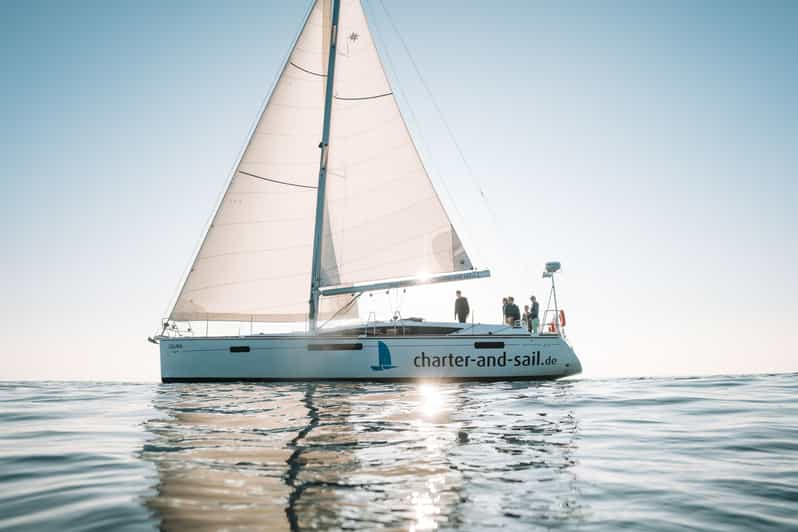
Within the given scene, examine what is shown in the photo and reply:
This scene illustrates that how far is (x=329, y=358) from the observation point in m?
17.0

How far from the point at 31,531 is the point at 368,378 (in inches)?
543

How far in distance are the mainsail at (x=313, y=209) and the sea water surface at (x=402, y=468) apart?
8.35m

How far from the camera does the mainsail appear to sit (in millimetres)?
17391

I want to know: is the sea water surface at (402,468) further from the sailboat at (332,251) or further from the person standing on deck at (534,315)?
the person standing on deck at (534,315)

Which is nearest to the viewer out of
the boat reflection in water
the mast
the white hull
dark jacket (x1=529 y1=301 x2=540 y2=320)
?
the boat reflection in water

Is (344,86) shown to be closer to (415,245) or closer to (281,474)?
(415,245)

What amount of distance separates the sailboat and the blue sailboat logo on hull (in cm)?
3

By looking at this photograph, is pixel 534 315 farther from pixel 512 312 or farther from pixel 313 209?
pixel 313 209

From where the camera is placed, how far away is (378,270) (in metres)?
17.8

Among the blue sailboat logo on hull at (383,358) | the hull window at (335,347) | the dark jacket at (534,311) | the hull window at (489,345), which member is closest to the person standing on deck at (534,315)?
the dark jacket at (534,311)

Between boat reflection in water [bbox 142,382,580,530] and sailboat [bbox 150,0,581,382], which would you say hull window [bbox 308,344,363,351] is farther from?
boat reflection in water [bbox 142,382,580,530]

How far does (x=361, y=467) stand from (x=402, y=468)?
0.36 meters

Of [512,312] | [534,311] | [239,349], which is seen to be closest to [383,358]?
[239,349]

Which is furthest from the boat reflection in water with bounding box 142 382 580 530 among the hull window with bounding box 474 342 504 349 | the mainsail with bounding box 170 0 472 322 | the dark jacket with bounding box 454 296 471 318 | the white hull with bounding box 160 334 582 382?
the dark jacket with bounding box 454 296 471 318
